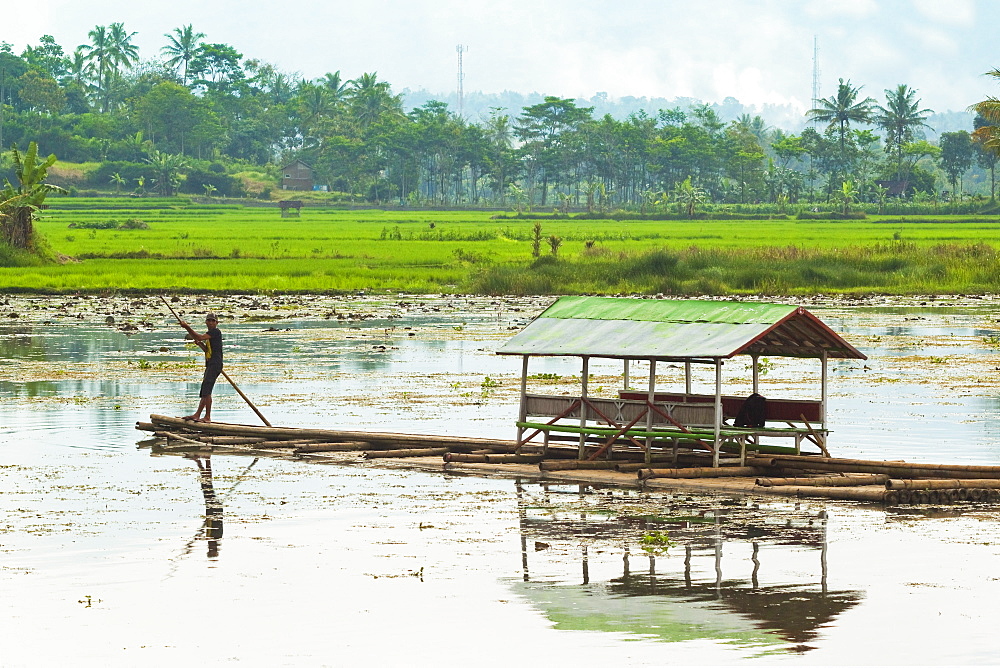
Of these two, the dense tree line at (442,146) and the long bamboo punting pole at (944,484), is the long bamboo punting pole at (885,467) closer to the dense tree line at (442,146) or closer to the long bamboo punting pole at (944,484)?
the long bamboo punting pole at (944,484)

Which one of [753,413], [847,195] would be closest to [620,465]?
[753,413]

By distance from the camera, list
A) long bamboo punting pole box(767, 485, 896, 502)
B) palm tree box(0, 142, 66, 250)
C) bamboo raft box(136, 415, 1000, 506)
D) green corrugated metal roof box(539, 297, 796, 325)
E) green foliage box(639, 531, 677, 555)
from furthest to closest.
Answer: palm tree box(0, 142, 66, 250) → green corrugated metal roof box(539, 297, 796, 325) → bamboo raft box(136, 415, 1000, 506) → long bamboo punting pole box(767, 485, 896, 502) → green foliage box(639, 531, 677, 555)

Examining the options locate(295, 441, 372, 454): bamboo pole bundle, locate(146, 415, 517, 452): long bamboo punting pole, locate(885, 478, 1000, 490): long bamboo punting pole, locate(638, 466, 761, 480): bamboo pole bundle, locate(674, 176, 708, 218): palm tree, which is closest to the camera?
locate(885, 478, 1000, 490): long bamboo punting pole

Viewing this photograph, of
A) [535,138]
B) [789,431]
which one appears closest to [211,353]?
[789,431]

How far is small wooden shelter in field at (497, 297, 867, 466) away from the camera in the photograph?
58.5 ft

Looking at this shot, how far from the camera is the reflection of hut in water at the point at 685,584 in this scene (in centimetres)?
1171

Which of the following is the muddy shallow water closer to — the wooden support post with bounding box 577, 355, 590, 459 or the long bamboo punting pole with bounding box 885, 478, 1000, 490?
the long bamboo punting pole with bounding box 885, 478, 1000, 490

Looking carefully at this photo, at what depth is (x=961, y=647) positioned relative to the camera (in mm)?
11055

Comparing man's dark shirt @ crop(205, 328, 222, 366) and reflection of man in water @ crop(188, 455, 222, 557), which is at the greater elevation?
man's dark shirt @ crop(205, 328, 222, 366)

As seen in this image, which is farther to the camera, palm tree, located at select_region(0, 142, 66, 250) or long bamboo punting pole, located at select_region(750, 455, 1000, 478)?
palm tree, located at select_region(0, 142, 66, 250)

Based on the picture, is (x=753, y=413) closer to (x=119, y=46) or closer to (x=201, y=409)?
(x=201, y=409)

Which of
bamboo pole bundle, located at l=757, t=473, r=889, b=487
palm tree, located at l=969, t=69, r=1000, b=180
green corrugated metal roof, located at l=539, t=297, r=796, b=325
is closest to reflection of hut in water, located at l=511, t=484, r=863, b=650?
bamboo pole bundle, located at l=757, t=473, r=889, b=487

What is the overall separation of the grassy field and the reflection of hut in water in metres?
36.7

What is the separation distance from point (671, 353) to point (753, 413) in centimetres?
130
